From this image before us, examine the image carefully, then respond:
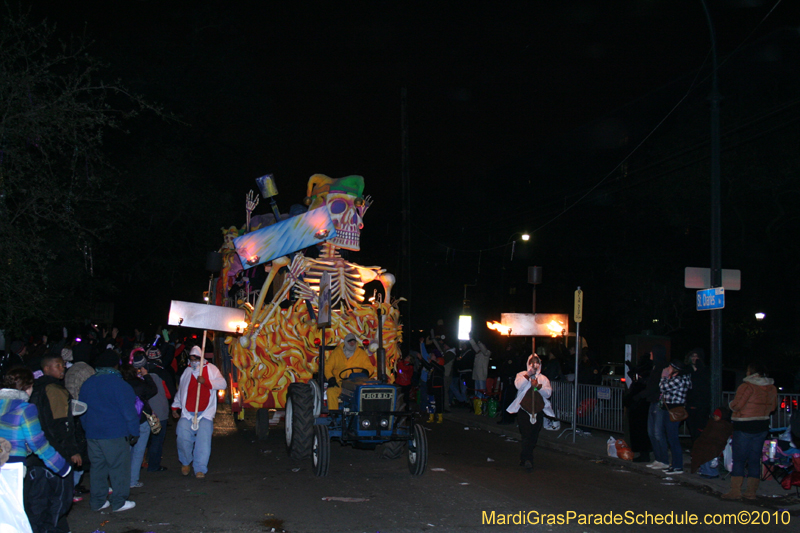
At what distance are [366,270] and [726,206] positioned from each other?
17.8m

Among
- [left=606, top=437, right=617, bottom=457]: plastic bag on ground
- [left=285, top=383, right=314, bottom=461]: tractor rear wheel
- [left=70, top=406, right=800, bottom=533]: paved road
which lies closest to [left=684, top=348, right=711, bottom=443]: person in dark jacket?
[left=70, top=406, right=800, bottom=533]: paved road

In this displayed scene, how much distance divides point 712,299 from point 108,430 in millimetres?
9299

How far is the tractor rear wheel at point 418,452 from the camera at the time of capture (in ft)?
31.8

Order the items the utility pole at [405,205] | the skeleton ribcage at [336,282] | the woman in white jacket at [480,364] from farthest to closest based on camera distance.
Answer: the utility pole at [405,205] < the woman in white jacket at [480,364] < the skeleton ribcage at [336,282]

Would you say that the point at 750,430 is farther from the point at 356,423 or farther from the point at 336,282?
the point at 336,282

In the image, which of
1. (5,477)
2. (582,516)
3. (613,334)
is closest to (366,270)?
(582,516)

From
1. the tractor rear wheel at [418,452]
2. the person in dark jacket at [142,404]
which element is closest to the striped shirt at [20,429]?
the person in dark jacket at [142,404]

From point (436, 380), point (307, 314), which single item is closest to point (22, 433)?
point (307, 314)

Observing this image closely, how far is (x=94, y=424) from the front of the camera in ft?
25.2

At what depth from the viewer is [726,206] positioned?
26375 mm

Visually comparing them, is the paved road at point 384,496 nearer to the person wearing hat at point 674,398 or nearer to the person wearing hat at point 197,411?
the person wearing hat at point 197,411

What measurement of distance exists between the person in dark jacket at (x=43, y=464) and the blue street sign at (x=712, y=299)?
30.8 ft

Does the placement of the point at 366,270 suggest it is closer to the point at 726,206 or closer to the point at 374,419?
the point at 374,419

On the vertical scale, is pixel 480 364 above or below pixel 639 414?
above
